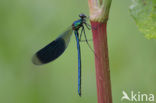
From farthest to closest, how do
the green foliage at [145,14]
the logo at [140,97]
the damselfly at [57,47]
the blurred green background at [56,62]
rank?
the blurred green background at [56,62], the logo at [140,97], the damselfly at [57,47], the green foliage at [145,14]

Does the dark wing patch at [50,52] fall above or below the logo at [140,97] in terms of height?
above

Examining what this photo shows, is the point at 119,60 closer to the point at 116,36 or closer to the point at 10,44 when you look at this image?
the point at 116,36

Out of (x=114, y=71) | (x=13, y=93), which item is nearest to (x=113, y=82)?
(x=114, y=71)

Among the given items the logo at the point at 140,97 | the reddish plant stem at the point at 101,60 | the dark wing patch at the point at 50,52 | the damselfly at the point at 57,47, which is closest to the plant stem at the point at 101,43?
the reddish plant stem at the point at 101,60

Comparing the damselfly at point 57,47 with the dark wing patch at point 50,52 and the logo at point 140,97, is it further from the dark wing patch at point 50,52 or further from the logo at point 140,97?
the logo at point 140,97

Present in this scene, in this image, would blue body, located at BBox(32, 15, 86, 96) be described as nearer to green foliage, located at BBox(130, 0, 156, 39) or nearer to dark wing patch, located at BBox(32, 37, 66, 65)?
dark wing patch, located at BBox(32, 37, 66, 65)

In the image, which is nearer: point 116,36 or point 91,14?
point 91,14
